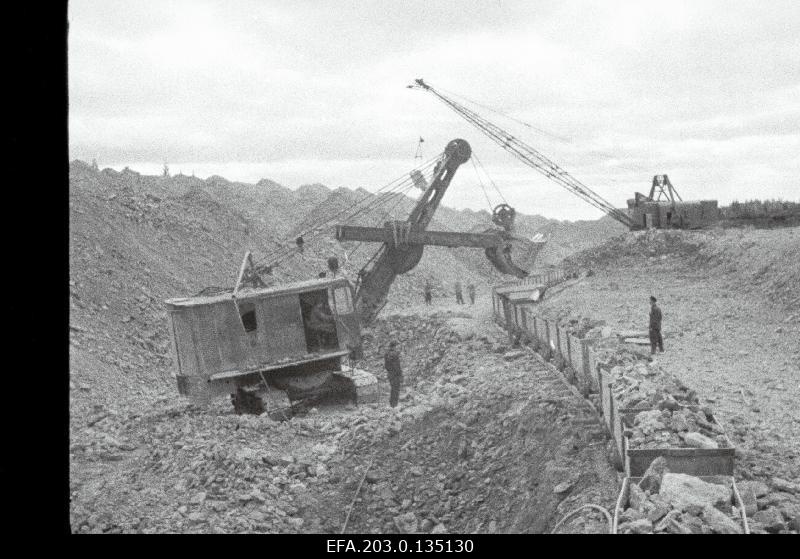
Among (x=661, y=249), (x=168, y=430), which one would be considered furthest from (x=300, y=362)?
(x=661, y=249)

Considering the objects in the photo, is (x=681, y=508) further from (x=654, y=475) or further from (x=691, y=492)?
(x=654, y=475)

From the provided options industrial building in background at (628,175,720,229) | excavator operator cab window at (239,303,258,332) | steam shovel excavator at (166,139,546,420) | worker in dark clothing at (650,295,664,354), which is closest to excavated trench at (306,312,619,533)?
worker in dark clothing at (650,295,664,354)

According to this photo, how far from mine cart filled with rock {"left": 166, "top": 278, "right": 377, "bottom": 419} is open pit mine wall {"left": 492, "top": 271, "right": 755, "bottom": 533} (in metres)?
3.69

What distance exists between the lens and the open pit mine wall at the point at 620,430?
20.6 feet

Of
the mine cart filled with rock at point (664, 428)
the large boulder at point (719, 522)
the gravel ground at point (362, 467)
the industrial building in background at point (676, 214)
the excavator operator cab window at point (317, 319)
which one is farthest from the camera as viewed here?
the industrial building in background at point (676, 214)

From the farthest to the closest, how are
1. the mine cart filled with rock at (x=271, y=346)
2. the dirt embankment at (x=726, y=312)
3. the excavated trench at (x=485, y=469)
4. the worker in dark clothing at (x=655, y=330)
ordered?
the mine cart filled with rock at (x=271, y=346), the worker in dark clothing at (x=655, y=330), the dirt embankment at (x=726, y=312), the excavated trench at (x=485, y=469)

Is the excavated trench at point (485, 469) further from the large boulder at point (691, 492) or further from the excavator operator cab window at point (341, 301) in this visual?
the excavator operator cab window at point (341, 301)

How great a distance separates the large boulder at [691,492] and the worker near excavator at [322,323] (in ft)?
30.0

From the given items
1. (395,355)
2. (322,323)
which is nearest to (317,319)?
(322,323)

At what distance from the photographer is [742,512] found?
18.7 feet

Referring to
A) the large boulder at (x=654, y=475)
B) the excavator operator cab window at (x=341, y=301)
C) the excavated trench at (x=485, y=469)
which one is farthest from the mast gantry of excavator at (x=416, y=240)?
the large boulder at (x=654, y=475)

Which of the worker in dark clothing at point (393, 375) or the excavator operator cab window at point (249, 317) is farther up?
the excavator operator cab window at point (249, 317)

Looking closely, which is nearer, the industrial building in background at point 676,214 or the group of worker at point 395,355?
the group of worker at point 395,355

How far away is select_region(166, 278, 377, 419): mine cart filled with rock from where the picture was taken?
13.7m
